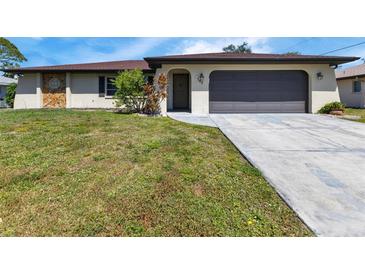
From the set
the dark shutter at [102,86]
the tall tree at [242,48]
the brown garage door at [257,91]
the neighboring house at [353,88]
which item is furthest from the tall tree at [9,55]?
the neighboring house at [353,88]

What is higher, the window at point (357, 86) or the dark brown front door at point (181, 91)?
the window at point (357, 86)

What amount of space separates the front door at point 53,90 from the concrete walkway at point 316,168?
13009mm

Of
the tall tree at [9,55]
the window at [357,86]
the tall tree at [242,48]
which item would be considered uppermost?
the tall tree at [242,48]

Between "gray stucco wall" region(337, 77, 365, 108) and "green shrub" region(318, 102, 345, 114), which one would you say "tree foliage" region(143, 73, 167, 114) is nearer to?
"green shrub" region(318, 102, 345, 114)

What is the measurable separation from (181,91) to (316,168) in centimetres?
1240

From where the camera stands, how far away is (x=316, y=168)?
17.0 feet

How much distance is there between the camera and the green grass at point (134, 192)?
321 centimetres

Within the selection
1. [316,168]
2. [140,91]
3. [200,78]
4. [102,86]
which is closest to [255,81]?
[200,78]

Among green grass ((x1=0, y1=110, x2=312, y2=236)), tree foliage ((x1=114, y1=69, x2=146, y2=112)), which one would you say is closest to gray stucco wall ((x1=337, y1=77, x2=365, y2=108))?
tree foliage ((x1=114, y1=69, x2=146, y2=112))

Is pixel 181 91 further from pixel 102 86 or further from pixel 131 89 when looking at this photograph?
pixel 102 86

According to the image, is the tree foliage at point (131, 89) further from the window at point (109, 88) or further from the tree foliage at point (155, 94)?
the window at point (109, 88)

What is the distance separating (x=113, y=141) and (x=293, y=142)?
4990mm

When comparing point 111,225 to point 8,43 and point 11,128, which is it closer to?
point 11,128

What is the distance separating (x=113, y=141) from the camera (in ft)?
22.3
